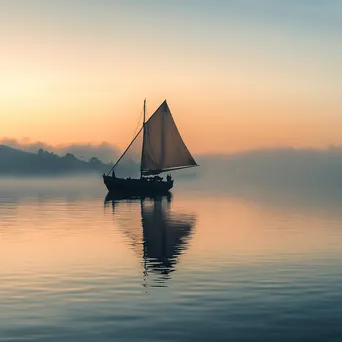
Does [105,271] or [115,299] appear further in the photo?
[105,271]

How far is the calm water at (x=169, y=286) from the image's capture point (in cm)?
2130

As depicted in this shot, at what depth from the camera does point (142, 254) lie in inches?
1660

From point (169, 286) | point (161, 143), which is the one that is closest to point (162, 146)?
point (161, 143)

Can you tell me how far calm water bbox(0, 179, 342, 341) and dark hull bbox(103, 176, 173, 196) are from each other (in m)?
89.3

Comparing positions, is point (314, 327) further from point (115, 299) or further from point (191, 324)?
point (115, 299)

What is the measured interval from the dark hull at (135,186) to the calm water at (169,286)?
89.3 m

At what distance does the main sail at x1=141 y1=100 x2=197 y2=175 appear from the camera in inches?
5433

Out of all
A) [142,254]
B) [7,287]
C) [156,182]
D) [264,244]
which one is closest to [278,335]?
[7,287]

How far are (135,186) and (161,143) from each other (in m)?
15.7

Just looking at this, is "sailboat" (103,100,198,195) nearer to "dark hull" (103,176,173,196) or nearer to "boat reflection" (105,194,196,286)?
"dark hull" (103,176,173,196)

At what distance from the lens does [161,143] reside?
138m

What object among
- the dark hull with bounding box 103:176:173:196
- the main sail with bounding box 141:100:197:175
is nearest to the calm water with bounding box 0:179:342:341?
the main sail with bounding box 141:100:197:175

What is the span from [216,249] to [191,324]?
23.5 m

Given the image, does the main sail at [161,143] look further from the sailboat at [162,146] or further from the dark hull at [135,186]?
Result: the dark hull at [135,186]
